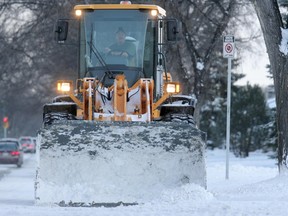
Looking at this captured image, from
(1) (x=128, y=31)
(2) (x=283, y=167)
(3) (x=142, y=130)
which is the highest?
(1) (x=128, y=31)

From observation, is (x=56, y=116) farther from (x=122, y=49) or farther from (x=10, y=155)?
(x=10, y=155)

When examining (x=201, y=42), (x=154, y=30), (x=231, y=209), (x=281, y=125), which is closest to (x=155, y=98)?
(x=154, y=30)

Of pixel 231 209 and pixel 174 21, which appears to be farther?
pixel 174 21

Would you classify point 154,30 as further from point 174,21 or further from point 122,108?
point 122,108

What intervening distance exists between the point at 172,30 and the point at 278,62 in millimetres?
2714

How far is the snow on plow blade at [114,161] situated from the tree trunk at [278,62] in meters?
4.72

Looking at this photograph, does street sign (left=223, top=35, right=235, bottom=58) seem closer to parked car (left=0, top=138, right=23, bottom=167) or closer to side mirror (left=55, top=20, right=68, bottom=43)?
side mirror (left=55, top=20, right=68, bottom=43)

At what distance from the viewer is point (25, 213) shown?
1073 centimetres

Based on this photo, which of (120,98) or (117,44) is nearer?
(120,98)

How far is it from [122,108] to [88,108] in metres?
0.64

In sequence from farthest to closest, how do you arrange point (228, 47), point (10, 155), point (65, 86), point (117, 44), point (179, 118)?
point (10, 155)
point (228, 47)
point (65, 86)
point (117, 44)
point (179, 118)

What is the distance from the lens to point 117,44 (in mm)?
15336

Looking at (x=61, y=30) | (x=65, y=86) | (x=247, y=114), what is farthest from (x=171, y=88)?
(x=247, y=114)

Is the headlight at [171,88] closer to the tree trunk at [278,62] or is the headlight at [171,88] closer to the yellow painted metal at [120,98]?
the yellow painted metal at [120,98]
